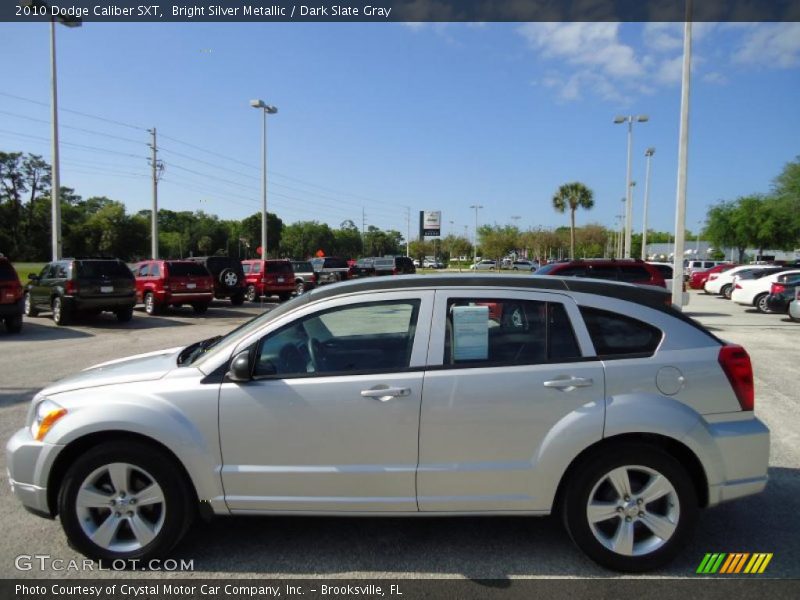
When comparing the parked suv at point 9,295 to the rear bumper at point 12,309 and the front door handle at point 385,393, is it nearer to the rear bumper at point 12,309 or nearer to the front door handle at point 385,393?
the rear bumper at point 12,309

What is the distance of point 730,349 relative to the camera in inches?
134

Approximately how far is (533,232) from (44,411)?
93.2 m

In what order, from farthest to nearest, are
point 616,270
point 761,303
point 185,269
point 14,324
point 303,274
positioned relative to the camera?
1. point 303,274
2. point 761,303
3. point 185,269
4. point 616,270
5. point 14,324

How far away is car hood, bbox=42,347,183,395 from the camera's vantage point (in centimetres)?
346

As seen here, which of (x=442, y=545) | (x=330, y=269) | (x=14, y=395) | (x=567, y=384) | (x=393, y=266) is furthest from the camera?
(x=393, y=266)

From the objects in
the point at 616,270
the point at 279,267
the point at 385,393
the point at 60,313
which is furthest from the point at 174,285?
the point at 385,393

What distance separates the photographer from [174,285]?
1877 centimetres

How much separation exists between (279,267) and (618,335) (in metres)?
22.3

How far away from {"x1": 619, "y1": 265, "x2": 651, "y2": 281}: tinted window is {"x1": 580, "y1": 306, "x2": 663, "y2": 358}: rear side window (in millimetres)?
12213

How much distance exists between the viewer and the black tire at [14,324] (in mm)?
13772

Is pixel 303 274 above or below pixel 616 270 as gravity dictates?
below

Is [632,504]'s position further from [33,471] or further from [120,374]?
[33,471]

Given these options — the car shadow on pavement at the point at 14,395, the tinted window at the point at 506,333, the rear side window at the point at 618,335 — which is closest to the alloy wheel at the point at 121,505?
the tinted window at the point at 506,333

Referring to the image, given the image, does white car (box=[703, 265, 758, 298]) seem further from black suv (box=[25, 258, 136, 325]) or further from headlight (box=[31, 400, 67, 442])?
headlight (box=[31, 400, 67, 442])
